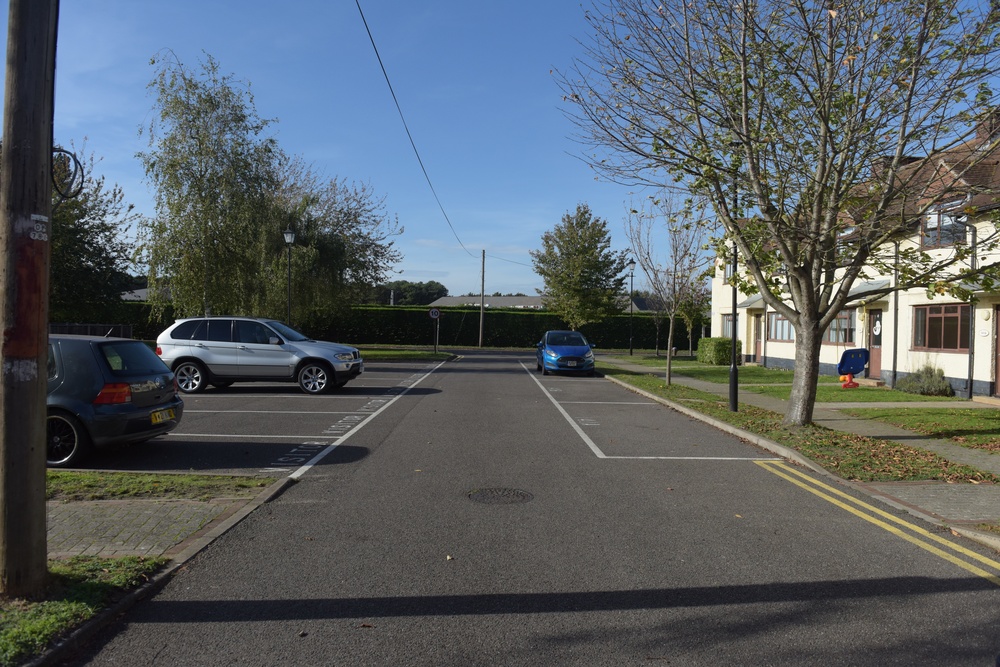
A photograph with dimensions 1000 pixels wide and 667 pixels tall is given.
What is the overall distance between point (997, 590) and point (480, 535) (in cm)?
366

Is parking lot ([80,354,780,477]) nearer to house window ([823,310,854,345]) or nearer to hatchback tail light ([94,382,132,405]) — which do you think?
hatchback tail light ([94,382,132,405])

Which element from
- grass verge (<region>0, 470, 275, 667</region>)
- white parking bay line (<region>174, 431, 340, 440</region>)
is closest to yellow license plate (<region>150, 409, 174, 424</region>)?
white parking bay line (<region>174, 431, 340, 440</region>)

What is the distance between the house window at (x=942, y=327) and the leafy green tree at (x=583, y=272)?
21420 mm

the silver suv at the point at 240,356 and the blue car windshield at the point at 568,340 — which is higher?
the blue car windshield at the point at 568,340

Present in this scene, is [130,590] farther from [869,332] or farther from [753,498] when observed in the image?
[869,332]

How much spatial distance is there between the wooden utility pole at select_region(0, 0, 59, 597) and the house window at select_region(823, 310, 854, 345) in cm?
2526

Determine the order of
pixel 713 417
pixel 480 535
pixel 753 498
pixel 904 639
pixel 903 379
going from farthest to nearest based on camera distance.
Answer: pixel 903 379 → pixel 713 417 → pixel 753 498 → pixel 480 535 → pixel 904 639

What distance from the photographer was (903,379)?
2062 cm

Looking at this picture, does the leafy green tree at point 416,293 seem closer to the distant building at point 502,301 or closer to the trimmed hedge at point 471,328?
the distant building at point 502,301

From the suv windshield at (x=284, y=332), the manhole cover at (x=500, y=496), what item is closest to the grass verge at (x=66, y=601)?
the manhole cover at (x=500, y=496)

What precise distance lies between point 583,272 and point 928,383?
23203 mm

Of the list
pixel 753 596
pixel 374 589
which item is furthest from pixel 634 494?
pixel 374 589

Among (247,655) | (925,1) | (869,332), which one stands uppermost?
(925,1)

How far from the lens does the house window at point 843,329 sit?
2531 cm
